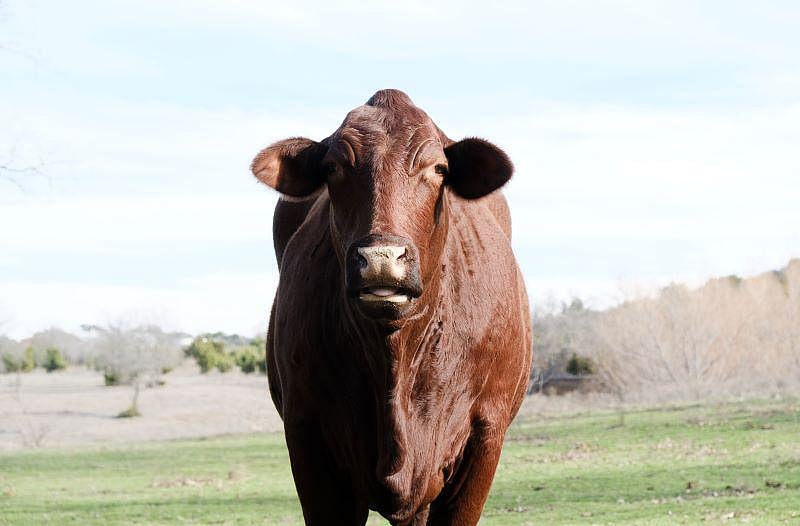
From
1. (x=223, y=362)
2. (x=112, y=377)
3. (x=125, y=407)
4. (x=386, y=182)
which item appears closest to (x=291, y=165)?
(x=386, y=182)

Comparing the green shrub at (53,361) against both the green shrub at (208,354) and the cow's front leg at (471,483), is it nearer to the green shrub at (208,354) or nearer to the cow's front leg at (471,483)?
the green shrub at (208,354)

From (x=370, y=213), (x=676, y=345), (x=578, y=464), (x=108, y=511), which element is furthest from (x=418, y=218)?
(x=676, y=345)

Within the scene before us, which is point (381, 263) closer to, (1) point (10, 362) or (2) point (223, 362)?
(2) point (223, 362)

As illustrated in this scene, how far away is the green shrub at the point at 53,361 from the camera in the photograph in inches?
3922

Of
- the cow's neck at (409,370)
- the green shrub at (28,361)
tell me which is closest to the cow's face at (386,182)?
the cow's neck at (409,370)

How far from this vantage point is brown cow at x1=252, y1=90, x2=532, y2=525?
4949 mm

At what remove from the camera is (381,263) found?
14.4 feet

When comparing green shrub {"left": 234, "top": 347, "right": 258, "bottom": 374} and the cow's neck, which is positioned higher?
the cow's neck

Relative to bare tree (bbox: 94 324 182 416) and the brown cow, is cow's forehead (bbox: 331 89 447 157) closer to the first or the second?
the brown cow

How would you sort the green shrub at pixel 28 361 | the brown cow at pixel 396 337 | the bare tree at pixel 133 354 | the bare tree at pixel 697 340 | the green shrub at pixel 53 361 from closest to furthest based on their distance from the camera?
the brown cow at pixel 396 337 < the bare tree at pixel 697 340 < the bare tree at pixel 133 354 < the green shrub at pixel 28 361 < the green shrub at pixel 53 361

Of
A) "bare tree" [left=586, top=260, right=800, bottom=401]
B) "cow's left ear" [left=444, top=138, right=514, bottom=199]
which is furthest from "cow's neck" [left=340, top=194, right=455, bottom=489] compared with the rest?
→ "bare tree" [left=586, top=260, right=800, bottom=401]

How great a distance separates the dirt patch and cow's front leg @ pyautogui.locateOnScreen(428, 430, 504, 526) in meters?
41.3

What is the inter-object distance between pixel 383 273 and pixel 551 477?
63.6 feet

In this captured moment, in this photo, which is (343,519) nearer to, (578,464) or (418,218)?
(418,218)
